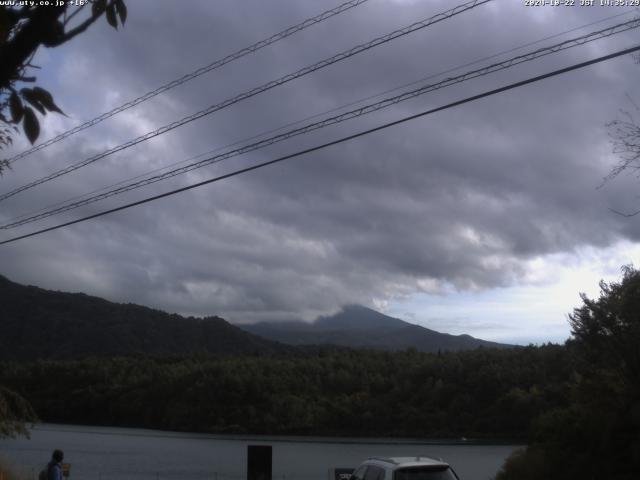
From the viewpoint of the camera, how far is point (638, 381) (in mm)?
17172

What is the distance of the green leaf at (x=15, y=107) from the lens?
3.43 metres

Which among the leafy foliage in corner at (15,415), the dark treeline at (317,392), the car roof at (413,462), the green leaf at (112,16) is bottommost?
the car roof at (413,462)

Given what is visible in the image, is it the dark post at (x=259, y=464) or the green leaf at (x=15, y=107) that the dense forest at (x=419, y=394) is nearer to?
the dark post at (x=259, y=464)

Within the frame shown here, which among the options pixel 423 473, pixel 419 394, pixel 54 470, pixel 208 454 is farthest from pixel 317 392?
pixel 423 473

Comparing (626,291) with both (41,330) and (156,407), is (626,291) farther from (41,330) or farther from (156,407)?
(41,330)

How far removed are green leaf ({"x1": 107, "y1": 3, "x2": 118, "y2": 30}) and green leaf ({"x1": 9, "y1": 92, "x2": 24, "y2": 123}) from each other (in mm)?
632

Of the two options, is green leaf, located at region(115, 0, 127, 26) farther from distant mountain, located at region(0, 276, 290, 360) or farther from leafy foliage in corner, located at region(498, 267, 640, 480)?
distant mountain, located at region(0, 276, 290, 360)

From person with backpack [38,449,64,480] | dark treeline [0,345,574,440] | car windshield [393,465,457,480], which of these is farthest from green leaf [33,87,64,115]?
dark treeline [0,345,574,440]

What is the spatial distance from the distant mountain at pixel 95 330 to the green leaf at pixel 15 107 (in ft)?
274

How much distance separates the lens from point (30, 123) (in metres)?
3.46

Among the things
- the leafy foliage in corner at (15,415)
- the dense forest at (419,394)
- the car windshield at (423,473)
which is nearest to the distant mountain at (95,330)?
the dense forest at (419,394)

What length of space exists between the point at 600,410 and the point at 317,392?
4221 centimetres

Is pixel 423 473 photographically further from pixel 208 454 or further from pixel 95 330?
pixel 95 330

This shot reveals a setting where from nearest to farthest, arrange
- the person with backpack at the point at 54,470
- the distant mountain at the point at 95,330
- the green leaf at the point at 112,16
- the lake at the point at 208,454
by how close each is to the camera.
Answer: the green leaf at the point at 112,16, the person with backpack at the point at 54,470, the lake at the point at 208,454, the distant mountain at the point at 95,330
